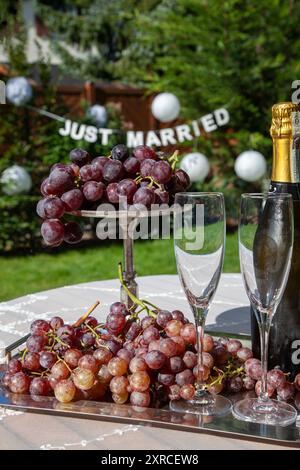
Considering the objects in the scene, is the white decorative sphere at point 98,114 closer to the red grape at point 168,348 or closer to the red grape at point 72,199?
the red grape at point 72,199

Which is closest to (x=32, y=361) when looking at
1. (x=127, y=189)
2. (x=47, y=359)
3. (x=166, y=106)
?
(x=47, y=359)

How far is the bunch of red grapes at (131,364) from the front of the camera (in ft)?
2.72

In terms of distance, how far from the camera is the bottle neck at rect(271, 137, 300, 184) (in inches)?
37.0

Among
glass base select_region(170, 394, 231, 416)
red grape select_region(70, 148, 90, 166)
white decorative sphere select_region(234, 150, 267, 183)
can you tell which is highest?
white decorative sphere select_region(234, 150, 267, 183)

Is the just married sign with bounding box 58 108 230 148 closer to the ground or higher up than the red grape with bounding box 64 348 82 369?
higher up

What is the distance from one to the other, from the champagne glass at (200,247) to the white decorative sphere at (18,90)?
4338mm

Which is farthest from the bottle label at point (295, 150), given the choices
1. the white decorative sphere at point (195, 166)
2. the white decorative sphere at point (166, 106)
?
the white decorative sphere at point (166, 106)

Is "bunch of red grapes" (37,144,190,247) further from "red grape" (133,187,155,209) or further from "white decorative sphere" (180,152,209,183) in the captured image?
"white decorative sphere" (180,152,209,183)

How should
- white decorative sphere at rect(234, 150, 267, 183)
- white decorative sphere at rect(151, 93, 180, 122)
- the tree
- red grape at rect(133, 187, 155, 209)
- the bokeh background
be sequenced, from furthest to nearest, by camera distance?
the tree < white decorative sphere at rect(151, 93, 180, 122) < white decorative sphere at rect(234, 150, 267, 183) < the bokeh background < red grape at rect(133, 187, 155, 209)

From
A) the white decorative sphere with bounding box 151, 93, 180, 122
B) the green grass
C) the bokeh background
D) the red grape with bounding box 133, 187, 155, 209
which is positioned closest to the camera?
the red grape with bounding box 133, 187, 155, 209

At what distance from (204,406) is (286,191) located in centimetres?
40

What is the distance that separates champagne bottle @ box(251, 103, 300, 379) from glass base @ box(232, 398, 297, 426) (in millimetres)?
102

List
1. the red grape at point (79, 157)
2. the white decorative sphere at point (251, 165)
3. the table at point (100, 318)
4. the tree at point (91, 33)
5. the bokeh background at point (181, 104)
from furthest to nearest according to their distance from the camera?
the tree at point (91, 33), the white decorative sphere at point (251, 165), the bokeh background at point (181, 104), the red grape at point (79, 157), the table at point (100, 318)

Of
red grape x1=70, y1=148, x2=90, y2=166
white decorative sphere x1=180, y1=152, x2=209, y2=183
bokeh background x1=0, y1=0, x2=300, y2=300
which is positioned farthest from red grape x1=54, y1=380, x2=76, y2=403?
white decorative sphere x1=180, y1=152, x2=209, y2=183
